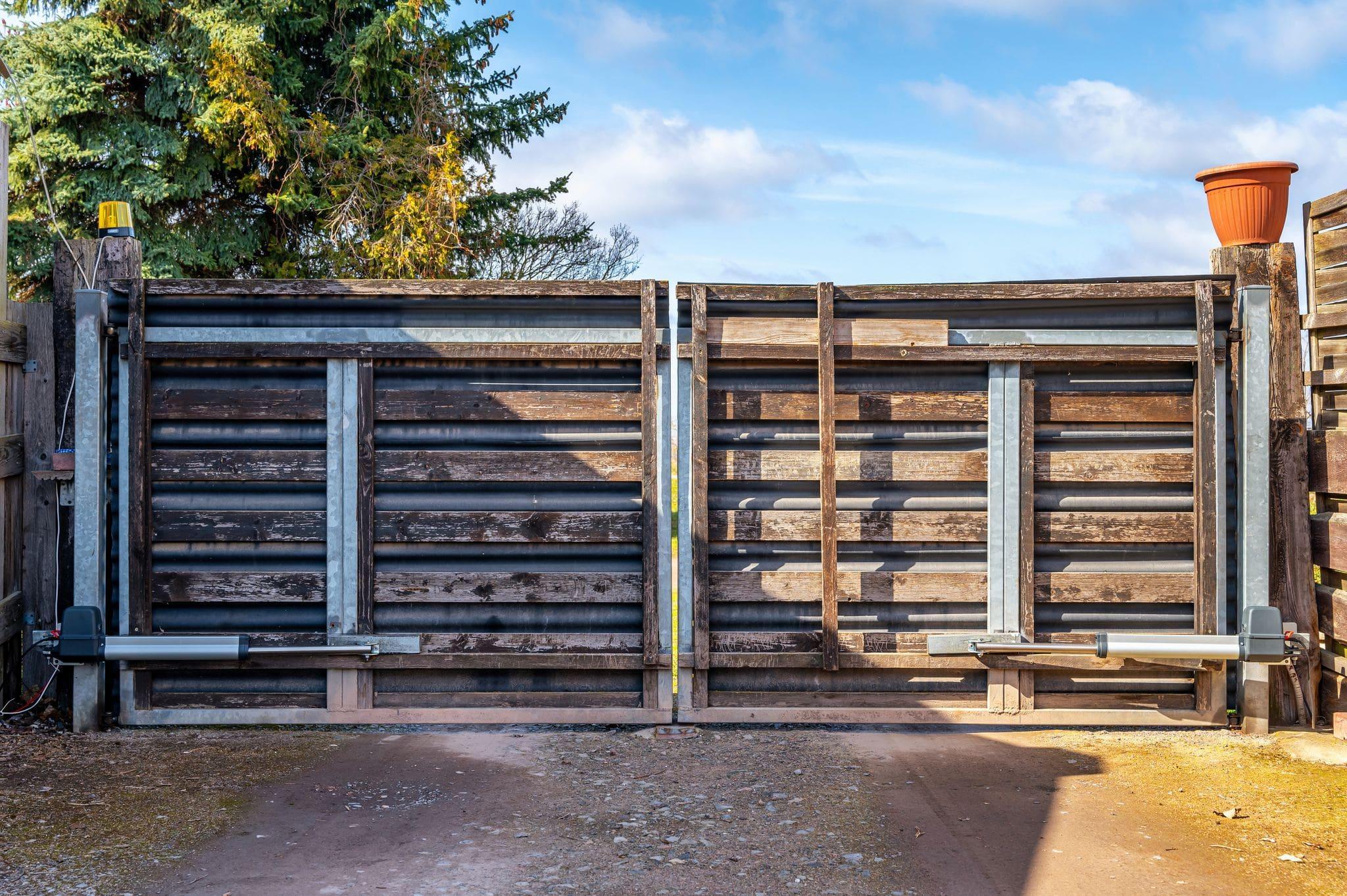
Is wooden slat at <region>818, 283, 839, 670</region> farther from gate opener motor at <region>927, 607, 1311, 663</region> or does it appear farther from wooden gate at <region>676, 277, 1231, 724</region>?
gate opener motor at <region>927, 607, 1311, 663</region>

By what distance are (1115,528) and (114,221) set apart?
5706 mm

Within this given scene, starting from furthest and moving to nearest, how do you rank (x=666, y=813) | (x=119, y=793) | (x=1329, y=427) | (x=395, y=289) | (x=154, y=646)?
1. (x=1329, y=427)
2. (x=395, y=289)
3. (x=154, y=646)
4. (x=119, y=793)
5. (x=666, y=813)

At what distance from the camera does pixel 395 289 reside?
18.1 feet

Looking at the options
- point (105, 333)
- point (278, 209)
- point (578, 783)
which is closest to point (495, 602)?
point (578, 783)

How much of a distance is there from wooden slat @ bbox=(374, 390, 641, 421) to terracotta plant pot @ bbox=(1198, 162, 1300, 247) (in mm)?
3418

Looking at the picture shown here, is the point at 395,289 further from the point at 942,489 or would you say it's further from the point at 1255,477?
the point at 1255,477

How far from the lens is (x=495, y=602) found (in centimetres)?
555

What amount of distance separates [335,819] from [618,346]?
2.66 metres

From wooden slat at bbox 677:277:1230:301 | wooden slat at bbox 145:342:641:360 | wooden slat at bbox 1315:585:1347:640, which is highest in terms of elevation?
wooden slat at bbox 677:277:1230:301

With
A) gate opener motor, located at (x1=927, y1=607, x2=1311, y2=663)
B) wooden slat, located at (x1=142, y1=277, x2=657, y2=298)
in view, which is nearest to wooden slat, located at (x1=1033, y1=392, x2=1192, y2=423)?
gate opener motor, located at (x1=927, y1=607, x2=1311, y2=663)

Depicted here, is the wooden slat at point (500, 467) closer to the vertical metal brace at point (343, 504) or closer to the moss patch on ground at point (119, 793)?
the vertical metal brace at point (343, 504)

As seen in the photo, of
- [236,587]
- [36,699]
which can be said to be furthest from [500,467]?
[36,699]

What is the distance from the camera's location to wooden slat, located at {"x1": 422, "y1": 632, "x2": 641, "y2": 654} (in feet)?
18.1

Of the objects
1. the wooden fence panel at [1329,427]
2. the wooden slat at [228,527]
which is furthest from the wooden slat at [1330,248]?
the wooden slat at [228,527]
